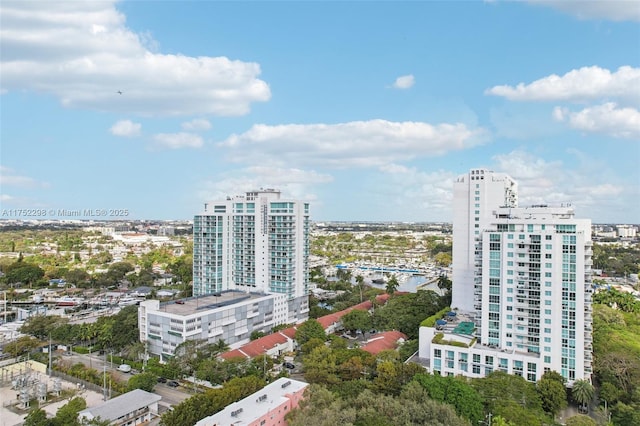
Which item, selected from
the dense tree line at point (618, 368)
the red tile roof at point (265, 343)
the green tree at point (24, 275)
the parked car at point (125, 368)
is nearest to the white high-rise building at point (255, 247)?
the red tile roof at point (265, 343)

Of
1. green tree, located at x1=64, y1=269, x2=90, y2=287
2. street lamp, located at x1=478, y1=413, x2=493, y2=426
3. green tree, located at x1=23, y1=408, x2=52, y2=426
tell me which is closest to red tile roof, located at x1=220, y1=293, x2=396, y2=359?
green tree, located at x1=23, y1=408, x2=52, y2=426

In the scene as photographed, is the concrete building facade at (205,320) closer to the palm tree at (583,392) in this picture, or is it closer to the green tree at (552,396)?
the green tree at (552,396)

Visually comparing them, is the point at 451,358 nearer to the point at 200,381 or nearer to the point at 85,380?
the point at 200,381

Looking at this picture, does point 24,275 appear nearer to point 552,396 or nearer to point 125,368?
point 125,368

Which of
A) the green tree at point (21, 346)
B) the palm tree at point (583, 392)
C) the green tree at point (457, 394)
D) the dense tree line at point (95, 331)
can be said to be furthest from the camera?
the dense tree line at point (95, 331)

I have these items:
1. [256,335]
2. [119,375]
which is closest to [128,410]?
[119,375]

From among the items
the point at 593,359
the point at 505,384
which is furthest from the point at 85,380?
the point at 593,359
